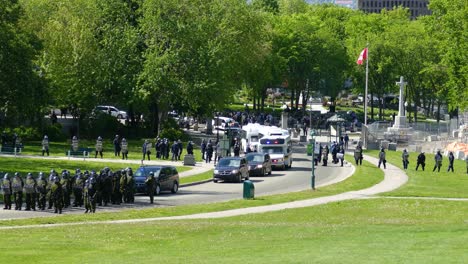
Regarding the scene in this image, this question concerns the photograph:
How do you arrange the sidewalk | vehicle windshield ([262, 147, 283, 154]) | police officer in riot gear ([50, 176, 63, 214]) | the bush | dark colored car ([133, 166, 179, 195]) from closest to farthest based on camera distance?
the sidewalk → police officer in riot gear ([50, 176, 63, 214]) → dark colored car ([133, 166, 179, 195]) → vehicle windshield ([262, 147, 283, 154]) → the bush

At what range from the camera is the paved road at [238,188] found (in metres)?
46.4

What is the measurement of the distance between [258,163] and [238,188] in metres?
9.08

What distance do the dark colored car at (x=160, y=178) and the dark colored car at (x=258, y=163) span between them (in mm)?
12115

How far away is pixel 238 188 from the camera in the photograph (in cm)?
5725

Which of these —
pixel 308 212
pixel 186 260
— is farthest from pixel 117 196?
pixel 186 260

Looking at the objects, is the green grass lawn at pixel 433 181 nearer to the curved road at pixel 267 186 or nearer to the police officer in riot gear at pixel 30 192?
the curved road at pixel 267 186

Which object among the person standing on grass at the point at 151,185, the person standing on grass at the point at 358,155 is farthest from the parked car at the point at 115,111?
the person standing on grass at the point at 151,185

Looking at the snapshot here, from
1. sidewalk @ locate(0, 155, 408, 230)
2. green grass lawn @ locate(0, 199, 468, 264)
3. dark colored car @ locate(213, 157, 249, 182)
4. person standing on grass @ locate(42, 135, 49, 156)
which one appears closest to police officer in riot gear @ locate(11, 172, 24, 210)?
sidewalk @ locate(0, 155, 408, 230)

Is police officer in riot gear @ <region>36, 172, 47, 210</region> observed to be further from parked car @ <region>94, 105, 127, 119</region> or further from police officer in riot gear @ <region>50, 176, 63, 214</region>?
parked car @ <region>94, 105, 127, 119</region>

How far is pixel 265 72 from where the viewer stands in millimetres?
120750

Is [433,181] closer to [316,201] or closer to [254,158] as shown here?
[254,158]

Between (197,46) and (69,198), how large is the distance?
43940 mm

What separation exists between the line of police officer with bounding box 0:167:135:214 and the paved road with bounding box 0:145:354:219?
676mm

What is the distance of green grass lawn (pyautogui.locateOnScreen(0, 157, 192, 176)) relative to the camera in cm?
6009
